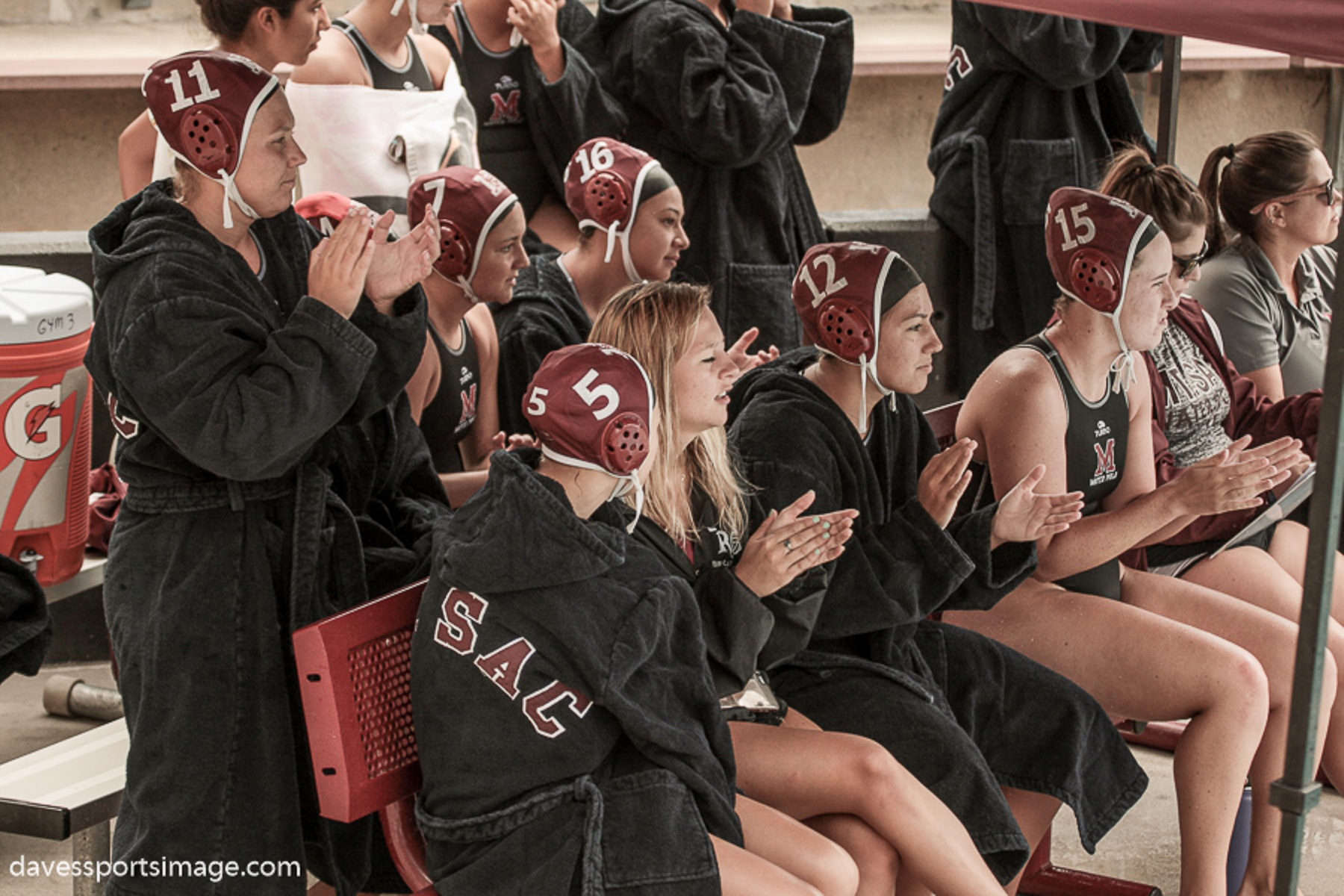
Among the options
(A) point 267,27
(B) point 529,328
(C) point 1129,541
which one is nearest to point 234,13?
(A) point 267,27

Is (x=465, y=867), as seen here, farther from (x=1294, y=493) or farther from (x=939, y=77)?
(x=939, y=77)

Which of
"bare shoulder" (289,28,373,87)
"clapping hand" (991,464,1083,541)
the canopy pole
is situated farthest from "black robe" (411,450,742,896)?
the canopy pole

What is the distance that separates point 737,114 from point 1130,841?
2442mm

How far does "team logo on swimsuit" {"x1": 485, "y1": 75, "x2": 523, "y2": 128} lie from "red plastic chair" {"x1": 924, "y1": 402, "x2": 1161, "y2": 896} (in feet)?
6.08

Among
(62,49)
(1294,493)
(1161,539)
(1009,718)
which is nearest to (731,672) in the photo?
(1009,718)

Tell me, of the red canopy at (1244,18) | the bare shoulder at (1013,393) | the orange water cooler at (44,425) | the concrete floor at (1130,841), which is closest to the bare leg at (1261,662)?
the concrete floor at (1130,841)

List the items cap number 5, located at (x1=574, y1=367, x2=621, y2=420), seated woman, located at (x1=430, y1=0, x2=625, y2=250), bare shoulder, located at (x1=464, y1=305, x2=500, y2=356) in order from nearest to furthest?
cap number 5, located at (x1=574, y1=367, x2=621, y2=420)
bare shoulder, located at (x1=464, y1=305, x2=500, y2=356)
seated woman, located at (x1=430, y1=0, x2=625, y2=250)

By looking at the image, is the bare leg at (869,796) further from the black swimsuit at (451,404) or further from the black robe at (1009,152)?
the black robe at (1009,152)

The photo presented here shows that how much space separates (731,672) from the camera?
116 inches

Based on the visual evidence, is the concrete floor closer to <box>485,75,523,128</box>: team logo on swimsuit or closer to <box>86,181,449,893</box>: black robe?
<box>86,181,449,893</box>: black robe

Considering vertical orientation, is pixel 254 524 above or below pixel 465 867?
above

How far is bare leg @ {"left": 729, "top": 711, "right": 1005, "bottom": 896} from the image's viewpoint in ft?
9.61

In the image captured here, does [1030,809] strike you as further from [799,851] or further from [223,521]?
[223,521]

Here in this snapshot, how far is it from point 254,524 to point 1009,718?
1613mm
